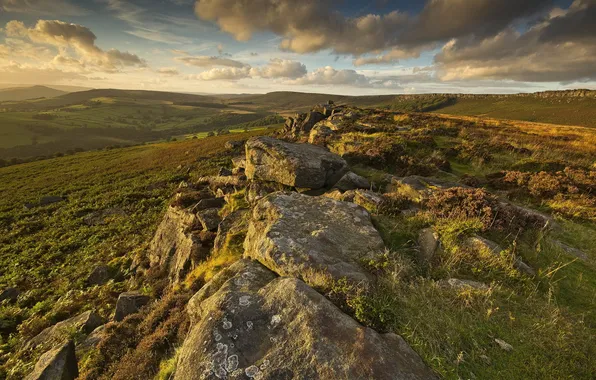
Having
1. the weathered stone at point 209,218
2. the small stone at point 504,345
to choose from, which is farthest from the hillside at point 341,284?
the weathered stone at point 209,218

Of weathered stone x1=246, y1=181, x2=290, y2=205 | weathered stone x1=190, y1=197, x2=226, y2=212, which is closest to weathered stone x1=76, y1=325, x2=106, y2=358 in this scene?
weathered stone x1=190, y1=197, x2=226, y2=212

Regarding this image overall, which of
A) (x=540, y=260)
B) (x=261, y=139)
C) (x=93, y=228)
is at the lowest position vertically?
(x=93, y=228)

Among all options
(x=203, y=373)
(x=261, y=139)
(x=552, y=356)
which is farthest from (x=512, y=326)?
(x=261, y=139)

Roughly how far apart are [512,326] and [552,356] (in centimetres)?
65

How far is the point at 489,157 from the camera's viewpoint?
787 inches

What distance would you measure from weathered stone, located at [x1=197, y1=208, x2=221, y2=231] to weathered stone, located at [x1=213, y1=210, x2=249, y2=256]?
5.92ft

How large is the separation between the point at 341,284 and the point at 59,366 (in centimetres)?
905

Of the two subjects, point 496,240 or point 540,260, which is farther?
point 496,240

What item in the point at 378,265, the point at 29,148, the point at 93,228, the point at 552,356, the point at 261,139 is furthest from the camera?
the point at 29,148

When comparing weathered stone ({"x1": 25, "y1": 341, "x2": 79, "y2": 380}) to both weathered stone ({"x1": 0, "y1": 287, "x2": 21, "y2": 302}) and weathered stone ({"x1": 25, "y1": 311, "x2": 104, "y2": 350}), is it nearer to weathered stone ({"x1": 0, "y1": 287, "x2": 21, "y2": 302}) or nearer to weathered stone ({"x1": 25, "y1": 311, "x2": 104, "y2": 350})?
weathered stone ({"x1": 25, "y1": 311, "x2": 104, "y2": 350})

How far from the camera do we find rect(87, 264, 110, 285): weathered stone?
55.4 feet

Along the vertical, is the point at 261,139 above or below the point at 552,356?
above

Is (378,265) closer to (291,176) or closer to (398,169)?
(291,176)

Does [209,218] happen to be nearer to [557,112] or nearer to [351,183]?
[351,183]
